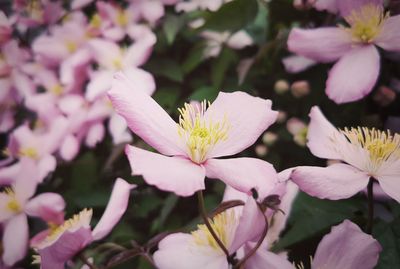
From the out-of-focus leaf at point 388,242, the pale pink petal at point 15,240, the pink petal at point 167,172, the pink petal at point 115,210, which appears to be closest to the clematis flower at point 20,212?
the pale pink petal at point 15,240

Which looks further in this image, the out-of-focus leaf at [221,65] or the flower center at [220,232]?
the out-of-focus leaf at [221,65]

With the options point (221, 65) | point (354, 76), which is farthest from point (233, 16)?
point (354, 76)

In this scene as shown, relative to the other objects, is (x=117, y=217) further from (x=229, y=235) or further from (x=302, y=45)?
(x=302, y=45)

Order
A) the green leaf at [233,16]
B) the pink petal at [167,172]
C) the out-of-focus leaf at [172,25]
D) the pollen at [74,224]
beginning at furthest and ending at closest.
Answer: the out-of-focus leaf at [172,25] → the green leaf at [233,16] → the pollen at [74,224] → the pink petal at [167,172]

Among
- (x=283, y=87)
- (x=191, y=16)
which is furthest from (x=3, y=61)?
(x=283, y=87)

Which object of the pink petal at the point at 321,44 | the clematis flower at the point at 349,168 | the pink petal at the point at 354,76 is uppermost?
the pink petal at the point at 321,44

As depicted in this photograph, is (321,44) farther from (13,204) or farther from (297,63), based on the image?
(13,204)

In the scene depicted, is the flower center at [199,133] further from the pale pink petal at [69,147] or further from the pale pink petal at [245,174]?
the pale pink petal at [69,147]

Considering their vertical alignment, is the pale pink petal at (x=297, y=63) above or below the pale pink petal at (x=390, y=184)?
below
